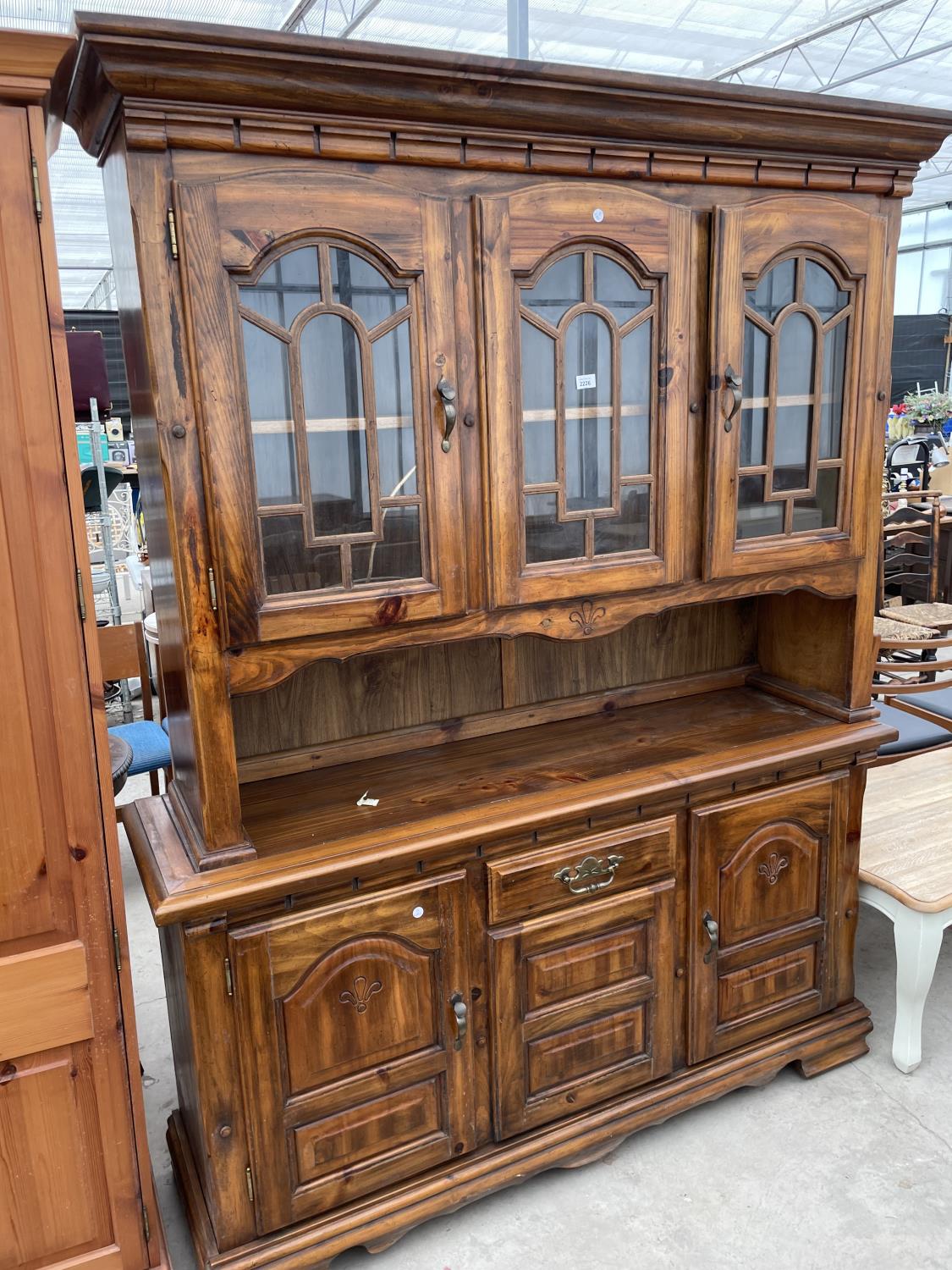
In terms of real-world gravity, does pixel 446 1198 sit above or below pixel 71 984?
below

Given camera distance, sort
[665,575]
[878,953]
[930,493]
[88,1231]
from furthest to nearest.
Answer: [930,493]
[878,953]
[665,575]
[88,1231]

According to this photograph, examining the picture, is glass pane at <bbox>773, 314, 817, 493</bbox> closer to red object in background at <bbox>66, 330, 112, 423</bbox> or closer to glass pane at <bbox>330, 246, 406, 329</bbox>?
glass pane at <bbox>330, 246, 406, 329</bbox>

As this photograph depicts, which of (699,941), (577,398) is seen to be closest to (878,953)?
(699,941)

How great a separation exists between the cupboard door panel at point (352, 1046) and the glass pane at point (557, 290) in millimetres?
1034

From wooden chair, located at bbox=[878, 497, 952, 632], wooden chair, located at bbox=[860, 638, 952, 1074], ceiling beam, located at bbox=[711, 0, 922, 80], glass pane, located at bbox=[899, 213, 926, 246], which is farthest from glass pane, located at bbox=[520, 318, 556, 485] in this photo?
glass pane, located at bbox=[899, 213, 926, 246]

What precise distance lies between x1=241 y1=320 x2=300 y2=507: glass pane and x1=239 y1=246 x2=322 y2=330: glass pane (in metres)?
0.03

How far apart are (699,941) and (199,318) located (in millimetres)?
1563

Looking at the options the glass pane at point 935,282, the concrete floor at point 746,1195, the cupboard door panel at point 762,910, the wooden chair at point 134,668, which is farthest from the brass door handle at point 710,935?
the glass pane at point 935,282

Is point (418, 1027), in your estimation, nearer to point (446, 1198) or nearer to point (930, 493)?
point (446, 1198)

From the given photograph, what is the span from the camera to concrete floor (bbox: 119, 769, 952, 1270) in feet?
6.05

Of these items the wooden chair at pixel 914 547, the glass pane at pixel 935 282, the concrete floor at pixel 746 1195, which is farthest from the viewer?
the glass pane at pixel 935 282

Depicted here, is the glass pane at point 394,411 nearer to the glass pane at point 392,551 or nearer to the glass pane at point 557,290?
the glass pane at point 392,551

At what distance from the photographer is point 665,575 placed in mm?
1912

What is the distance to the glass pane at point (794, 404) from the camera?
1.96 meters
